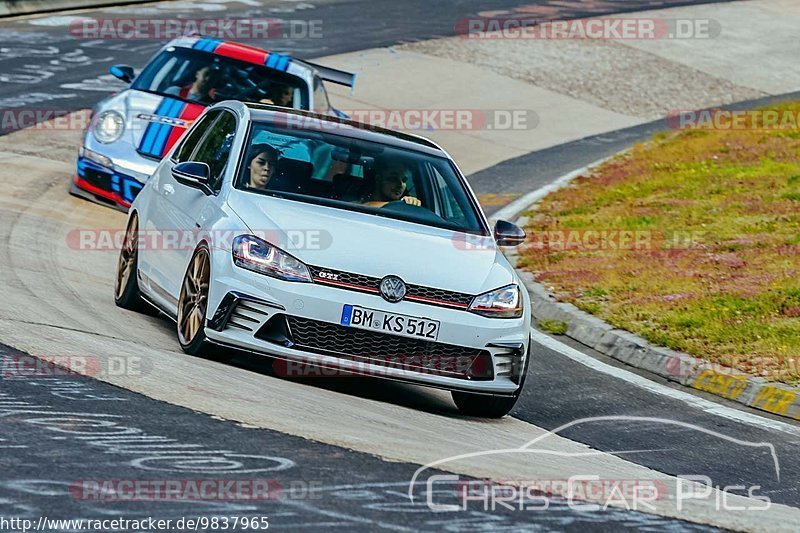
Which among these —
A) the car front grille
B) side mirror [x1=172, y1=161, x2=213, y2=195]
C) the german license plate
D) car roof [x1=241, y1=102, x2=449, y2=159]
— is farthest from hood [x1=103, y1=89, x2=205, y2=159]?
the german license plate

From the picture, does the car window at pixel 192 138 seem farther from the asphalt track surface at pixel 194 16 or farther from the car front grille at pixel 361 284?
the asphalt track surface at pixel 194 16

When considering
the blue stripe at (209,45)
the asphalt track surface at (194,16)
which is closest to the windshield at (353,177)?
the blue stripe at (209,45)

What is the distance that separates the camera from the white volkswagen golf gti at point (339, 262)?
7.55 metres

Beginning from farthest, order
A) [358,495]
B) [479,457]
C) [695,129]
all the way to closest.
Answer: [695,129] < [479,457] < [358,495]

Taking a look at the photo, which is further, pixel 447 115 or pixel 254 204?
pixel 447 115

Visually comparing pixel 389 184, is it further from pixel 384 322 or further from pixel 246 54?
pixel 246 54

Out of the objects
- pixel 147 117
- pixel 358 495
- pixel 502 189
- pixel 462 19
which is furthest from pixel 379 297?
pixel 462 19

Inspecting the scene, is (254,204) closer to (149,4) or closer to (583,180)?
(583,180)

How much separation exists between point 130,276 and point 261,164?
1496 mm

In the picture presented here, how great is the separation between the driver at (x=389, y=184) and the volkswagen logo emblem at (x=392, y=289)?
1.05 metres

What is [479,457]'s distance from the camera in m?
6.50

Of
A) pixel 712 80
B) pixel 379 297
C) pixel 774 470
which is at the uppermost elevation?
pixel 379 297

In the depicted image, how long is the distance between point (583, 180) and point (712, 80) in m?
9.79

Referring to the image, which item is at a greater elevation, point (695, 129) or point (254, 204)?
point (254, 204)
